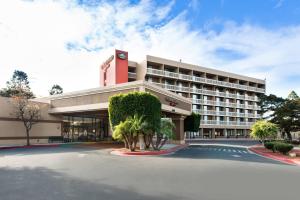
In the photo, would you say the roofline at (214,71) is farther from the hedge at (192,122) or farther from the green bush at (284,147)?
the green bush at (284,147)

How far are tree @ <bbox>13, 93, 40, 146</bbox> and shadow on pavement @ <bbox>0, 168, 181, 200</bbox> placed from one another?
22276mm

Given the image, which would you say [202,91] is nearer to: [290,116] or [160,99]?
[290,116]

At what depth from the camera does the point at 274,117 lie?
50.4m

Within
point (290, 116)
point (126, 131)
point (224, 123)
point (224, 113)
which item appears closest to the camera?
point (126, 131)

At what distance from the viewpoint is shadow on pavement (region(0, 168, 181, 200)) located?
26.3 ft

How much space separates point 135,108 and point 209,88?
48412 millimetres

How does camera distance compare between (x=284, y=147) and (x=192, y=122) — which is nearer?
(x=284, y=147)

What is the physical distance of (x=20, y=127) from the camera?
3316 cm

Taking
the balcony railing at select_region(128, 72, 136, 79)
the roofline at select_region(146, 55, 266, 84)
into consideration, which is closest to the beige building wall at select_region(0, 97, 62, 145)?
the balcony railing at select_region(128, 72, 136, 79)

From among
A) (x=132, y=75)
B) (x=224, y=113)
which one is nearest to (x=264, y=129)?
(x=132, y=75)

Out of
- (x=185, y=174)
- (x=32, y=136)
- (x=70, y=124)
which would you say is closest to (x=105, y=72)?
(x=70, y=124)

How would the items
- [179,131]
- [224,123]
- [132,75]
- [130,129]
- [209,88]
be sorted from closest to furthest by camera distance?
[130,129]
[179,131]
[132,75]
[224,123]
[209,88]

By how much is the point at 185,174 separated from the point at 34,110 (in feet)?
89.1

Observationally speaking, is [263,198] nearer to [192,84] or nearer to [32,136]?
[32,136]
